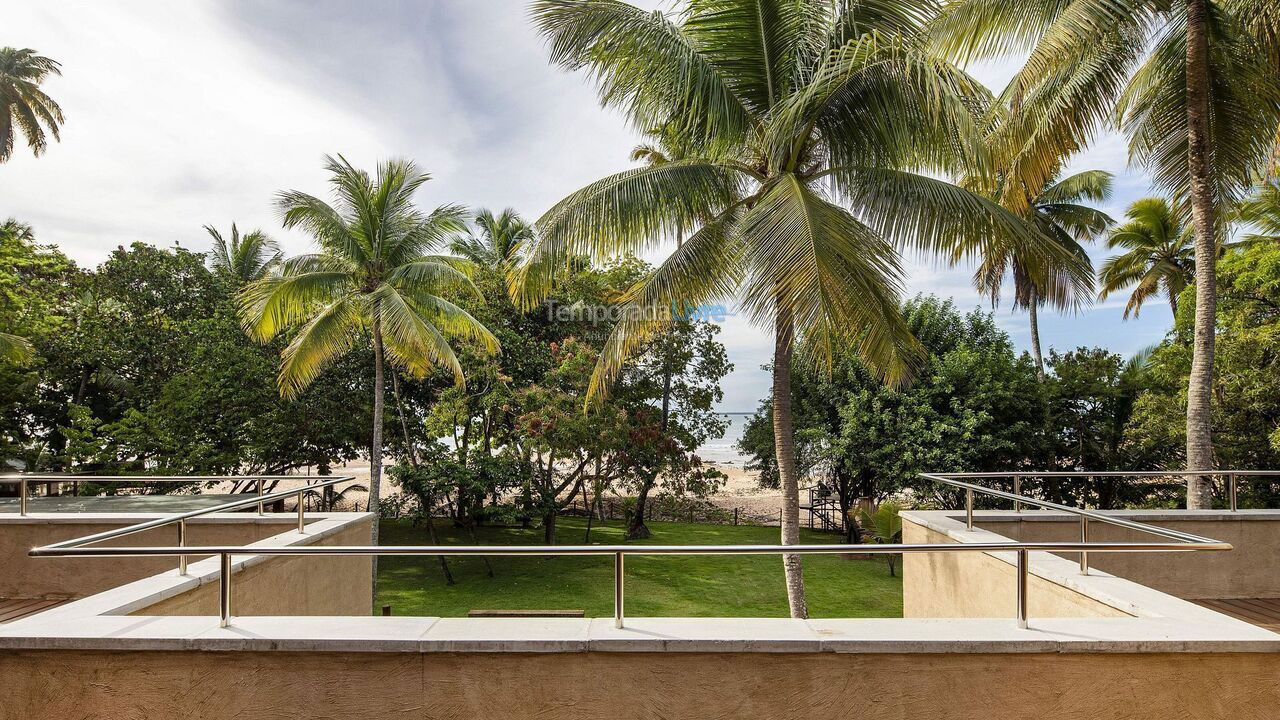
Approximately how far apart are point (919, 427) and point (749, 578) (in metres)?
5.99

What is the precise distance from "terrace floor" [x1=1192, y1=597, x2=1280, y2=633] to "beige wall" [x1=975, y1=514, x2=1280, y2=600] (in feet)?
0.29

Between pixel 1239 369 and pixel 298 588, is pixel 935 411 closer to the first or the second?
pixel 1239 369

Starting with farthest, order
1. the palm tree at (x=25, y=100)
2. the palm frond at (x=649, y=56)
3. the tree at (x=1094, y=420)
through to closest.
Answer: the palm tree at (x=25, y=100) → the tree at (x=1094, y=420) → the palm frond at (x=649, y=56)

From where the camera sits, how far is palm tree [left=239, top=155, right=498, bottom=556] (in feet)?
41.8

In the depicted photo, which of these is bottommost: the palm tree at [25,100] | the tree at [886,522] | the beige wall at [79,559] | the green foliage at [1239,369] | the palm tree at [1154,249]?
the tree at [886,522]

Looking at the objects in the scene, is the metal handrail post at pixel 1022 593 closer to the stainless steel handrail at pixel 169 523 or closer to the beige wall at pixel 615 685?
the beige wall at pixel 615 685

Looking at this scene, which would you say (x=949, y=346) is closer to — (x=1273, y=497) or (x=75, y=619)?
(x=1273, y=497)

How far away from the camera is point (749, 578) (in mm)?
15172

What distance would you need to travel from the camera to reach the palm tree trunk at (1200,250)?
7.91 meters

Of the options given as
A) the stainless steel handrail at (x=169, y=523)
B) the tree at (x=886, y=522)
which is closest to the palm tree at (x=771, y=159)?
the stainless steel handrail at (x=169, y=523)

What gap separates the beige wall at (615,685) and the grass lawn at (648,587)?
8972 millimetres

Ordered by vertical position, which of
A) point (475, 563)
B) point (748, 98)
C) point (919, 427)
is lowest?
point (475, 563)

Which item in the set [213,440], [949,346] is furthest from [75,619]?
[949,346]

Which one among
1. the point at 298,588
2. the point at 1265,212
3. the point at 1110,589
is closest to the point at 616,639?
the point at 1110,589
